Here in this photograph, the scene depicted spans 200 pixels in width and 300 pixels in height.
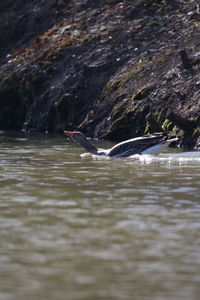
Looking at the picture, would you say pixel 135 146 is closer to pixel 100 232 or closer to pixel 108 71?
pixel 108 71

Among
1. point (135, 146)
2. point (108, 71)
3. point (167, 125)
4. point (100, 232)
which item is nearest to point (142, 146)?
point (135, 146)

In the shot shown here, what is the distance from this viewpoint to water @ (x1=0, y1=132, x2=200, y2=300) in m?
9.62

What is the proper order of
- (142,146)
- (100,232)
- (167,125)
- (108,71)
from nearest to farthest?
(100,232), (142,146), (167,125), (108,71)

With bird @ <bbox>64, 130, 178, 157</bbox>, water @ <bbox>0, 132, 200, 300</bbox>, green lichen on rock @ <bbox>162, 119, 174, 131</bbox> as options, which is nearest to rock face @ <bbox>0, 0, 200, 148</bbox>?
green lichen on rock @ <bbox>162, 119, 174, 131</bbox>

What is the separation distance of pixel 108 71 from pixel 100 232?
22.3 metres

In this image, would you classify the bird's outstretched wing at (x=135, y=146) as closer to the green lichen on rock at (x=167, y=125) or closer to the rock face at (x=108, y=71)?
the rock face at (x=108, y=71)

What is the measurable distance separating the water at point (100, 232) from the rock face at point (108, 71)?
8.10 meters

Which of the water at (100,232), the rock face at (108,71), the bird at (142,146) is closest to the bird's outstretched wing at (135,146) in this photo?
the bird at (142,146)

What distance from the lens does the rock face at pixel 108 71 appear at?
29.5m

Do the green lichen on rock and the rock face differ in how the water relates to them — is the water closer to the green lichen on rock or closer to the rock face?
the green lichen on rock

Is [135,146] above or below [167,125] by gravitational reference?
below

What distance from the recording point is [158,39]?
112 feet

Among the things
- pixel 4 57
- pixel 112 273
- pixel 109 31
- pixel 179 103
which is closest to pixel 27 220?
pixel 112 273

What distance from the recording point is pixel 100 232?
12398 millimetres
